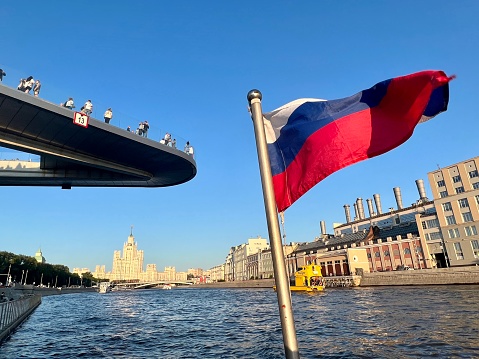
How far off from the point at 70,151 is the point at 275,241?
Result: 1763 inches

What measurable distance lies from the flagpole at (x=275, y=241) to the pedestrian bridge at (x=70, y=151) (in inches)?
1388

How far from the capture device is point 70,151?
41781 millimetres

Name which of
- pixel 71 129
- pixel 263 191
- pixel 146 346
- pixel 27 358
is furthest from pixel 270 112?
pixel 71 129

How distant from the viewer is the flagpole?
315 cm

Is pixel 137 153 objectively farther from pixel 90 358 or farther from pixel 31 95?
pixel 90 358

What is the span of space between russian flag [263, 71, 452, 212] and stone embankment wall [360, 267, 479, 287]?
4898cm

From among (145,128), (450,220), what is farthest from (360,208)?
(145,128)

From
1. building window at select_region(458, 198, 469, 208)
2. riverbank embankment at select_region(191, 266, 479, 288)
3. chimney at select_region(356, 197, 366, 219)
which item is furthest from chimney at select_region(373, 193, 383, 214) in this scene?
building window at select_region(458, 198, 469, 208)

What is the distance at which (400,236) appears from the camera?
69.7 meters

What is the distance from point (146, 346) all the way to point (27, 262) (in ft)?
346

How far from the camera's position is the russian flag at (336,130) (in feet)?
13.5

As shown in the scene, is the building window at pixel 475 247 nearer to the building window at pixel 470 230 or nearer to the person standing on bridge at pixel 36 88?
the building window at pixel 470 230

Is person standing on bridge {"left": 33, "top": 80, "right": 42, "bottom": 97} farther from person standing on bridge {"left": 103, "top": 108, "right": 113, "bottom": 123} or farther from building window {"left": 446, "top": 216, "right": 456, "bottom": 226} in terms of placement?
building window {"left": 446, "top": 216, "right": 456, "bottom": 226}

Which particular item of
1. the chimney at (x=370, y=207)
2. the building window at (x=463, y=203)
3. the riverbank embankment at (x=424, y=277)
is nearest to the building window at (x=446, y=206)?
the building window at (x=463, y=203)
